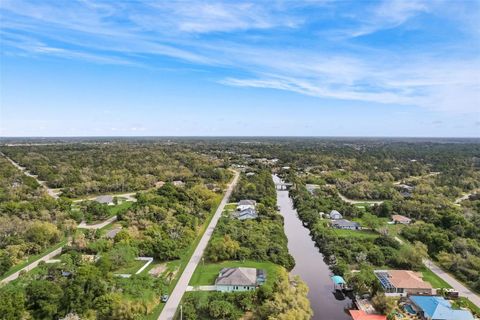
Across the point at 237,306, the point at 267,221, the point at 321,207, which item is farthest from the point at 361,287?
the point at 321,207

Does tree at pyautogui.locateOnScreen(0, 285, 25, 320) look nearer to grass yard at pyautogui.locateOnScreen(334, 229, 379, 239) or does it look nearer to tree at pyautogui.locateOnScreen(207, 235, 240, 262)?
tree at pyautogui.locateOnScreen(207, 235, 240, 262)

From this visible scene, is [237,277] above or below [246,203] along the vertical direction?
below

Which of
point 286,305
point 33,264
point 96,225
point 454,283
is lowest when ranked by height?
point 454,283

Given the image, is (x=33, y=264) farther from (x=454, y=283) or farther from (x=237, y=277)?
(x=454, y=283)

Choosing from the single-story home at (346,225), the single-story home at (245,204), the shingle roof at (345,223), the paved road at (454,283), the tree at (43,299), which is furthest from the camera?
the single-story home at (245,204)

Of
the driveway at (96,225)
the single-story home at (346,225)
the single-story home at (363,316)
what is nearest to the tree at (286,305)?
the single-story home at (363,316)

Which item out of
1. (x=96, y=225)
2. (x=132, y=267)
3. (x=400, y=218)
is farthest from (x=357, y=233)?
(x=96, y=225)

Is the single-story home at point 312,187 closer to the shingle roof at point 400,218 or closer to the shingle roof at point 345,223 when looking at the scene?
the shingle roof at point 400,218
